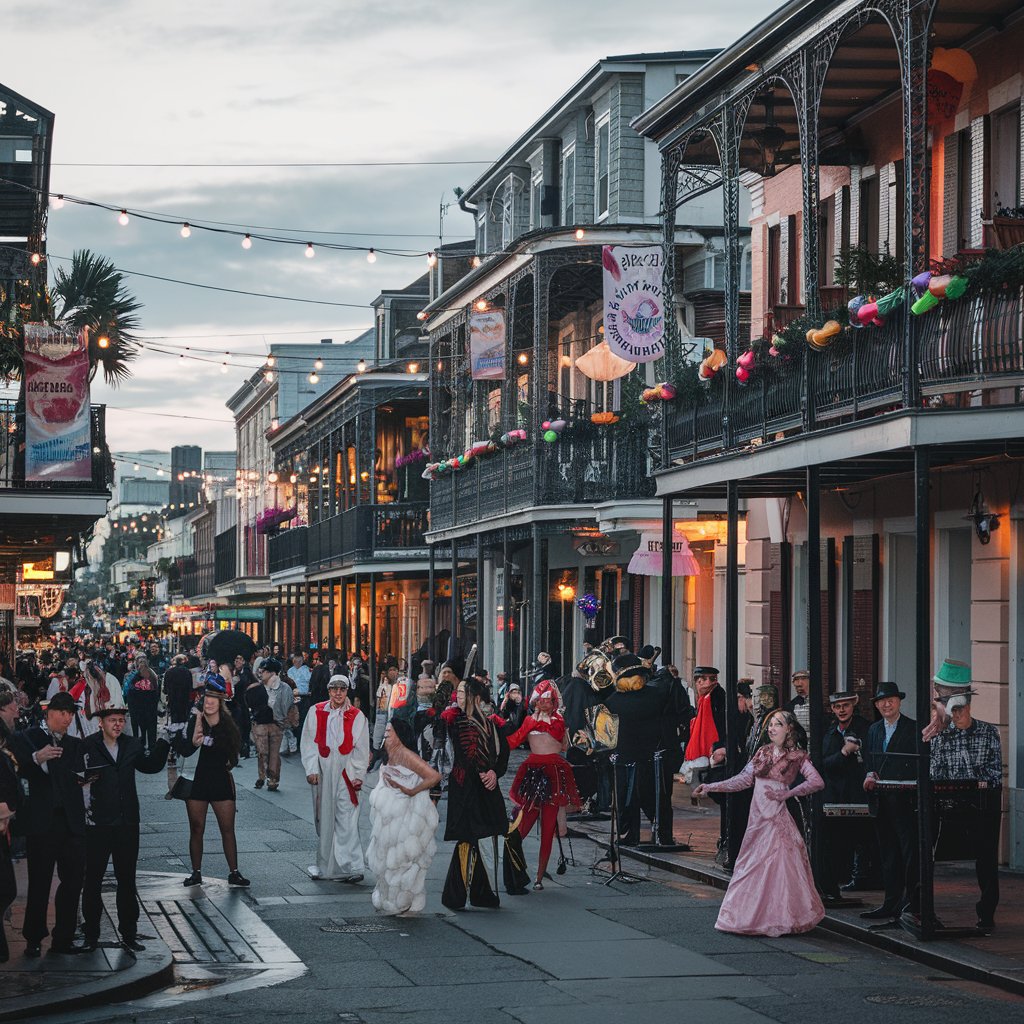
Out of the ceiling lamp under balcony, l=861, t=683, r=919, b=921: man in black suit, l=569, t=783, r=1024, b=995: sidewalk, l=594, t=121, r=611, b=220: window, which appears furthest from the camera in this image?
l=594, t=121, r=611, b=220: window

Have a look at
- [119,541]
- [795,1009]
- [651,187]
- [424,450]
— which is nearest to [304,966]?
[795,1009]

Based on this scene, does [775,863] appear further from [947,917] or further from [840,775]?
[840,775]

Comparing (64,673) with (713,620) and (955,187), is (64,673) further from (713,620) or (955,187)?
(955,187)

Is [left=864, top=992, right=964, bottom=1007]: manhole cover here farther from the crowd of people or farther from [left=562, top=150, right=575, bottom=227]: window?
[left=562, top=150, right=575, bottom=227]: window

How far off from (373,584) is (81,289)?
15576 mm

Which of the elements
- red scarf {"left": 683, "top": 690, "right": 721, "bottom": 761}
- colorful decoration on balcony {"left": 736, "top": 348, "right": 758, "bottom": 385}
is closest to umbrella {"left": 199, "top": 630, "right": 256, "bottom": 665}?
red scarf {"left": 683, "top": 690, "right": 721, "bottom": 761}

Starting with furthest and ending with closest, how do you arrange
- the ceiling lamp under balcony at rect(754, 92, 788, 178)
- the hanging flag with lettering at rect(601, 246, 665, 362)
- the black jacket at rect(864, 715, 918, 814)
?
the hanging flag with lettering at rect(601, 246, 665, 362), the ceiling lamp under balcony at rect(754, 92, 788, 178), the black jacket at rect(864, 715, 918, 814)

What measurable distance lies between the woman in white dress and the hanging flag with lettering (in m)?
9.15

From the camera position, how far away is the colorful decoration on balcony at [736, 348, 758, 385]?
16844 mm

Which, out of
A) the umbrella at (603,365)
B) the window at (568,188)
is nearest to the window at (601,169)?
the window at (568,188)

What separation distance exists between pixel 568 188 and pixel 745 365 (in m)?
15.2

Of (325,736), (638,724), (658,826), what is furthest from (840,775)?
(325,736)

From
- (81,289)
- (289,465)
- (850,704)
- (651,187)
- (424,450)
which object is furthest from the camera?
(289,465)

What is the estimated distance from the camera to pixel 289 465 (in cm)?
5934
